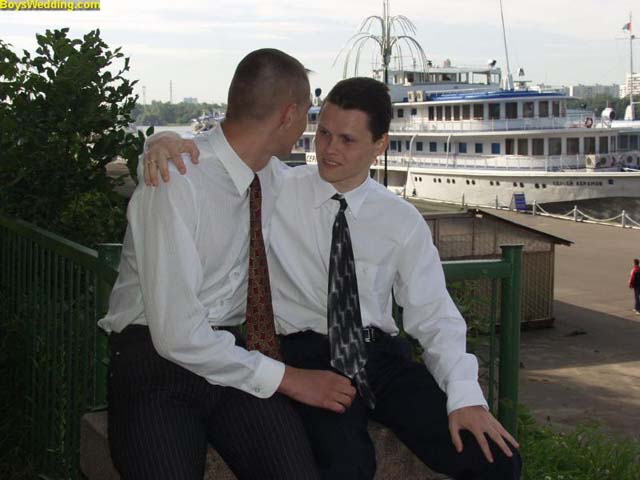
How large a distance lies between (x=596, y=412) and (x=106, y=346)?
9.78m

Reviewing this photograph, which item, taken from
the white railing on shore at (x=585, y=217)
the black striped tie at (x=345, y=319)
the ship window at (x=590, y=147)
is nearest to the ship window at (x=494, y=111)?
the ship window at (x=590, y=147)

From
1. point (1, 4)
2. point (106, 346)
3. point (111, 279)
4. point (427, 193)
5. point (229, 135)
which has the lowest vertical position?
point (427, 193)

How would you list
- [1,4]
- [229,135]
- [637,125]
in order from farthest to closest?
[637,125], [1,4], [229,135]

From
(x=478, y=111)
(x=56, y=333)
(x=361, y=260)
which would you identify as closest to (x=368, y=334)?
(x=361, y=260)

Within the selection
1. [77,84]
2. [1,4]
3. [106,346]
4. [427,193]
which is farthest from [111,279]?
[427,193]

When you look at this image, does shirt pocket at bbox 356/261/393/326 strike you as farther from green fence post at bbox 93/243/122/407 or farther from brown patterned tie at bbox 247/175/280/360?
green fence post at bbox 93/243/122/407

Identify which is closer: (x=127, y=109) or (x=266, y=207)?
(x=266, y=207)

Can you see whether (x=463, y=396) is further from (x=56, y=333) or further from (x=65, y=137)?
(x=65, y=137)

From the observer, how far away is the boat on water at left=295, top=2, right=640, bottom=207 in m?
44.0

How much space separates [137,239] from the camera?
2529mm

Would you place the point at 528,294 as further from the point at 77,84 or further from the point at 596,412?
the point at 77,84

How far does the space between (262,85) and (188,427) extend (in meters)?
1.00

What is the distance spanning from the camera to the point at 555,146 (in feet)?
150

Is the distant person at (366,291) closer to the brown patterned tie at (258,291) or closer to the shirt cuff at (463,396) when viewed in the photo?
the shirt cuff at (463,396)
